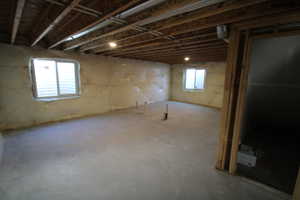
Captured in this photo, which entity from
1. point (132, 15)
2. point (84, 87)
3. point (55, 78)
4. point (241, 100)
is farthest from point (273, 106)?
point (55, 78)

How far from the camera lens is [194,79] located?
7.46 meters

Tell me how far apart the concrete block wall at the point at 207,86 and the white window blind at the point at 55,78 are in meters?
5.33

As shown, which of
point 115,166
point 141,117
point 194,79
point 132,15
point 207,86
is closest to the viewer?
point 132,15

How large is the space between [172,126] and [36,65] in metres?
4.20

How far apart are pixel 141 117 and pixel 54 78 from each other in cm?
296

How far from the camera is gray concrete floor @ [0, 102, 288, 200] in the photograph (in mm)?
1683

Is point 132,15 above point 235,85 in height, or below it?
above

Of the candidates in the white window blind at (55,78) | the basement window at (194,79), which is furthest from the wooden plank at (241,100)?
the basement window at (194,79)

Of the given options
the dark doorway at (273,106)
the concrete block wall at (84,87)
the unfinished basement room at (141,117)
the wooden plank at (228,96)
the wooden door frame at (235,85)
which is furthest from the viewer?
the concrete block wall at (84,87)

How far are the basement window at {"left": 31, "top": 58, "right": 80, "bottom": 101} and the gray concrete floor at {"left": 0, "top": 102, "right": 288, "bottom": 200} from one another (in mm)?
1083

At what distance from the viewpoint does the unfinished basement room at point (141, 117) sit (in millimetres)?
1663

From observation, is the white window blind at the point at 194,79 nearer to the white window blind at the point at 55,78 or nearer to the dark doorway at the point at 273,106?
the dark doorway at the point at 273,106

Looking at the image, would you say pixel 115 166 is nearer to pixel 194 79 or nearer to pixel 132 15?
pixel 132 15

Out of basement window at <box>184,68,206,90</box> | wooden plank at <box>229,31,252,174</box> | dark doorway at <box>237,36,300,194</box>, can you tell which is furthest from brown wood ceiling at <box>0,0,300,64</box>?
basement window at <box>184,68,206,90</box>
